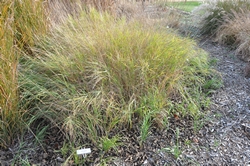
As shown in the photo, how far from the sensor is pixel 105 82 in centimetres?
224

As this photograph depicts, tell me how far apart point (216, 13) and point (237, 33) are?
0.78 m

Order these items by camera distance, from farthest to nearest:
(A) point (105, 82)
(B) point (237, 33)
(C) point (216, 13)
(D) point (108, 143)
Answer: (C) point (216, 13), (B) point (237, 33), (A) point (105, 82), (D) point (108, 143)

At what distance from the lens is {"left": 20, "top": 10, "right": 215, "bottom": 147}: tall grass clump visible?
200 cm

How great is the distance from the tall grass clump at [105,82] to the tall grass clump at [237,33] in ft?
5.16

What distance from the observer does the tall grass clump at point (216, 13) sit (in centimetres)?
473

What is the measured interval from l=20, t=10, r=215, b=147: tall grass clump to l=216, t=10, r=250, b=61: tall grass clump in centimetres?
157

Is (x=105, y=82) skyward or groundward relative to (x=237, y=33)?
skyward

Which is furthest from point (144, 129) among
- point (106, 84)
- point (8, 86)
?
point (8, 86)

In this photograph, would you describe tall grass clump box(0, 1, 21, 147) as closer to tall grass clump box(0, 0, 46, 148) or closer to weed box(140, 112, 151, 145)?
tall grass clump box(0, 0, 46, 148)

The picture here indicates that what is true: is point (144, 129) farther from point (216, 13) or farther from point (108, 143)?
point (216, 13)

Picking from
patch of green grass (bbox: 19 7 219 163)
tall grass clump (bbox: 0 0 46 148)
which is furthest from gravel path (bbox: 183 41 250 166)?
tall grass clump (bbox: 0 0 46 148)

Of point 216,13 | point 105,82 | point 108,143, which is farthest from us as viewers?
point 216,13

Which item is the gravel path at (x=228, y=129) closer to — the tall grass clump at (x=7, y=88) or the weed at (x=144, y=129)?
the weed at (x=144, y=129)

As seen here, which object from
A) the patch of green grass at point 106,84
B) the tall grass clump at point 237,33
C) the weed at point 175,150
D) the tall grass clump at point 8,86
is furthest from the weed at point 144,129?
the tall grass clump at point 237,33
